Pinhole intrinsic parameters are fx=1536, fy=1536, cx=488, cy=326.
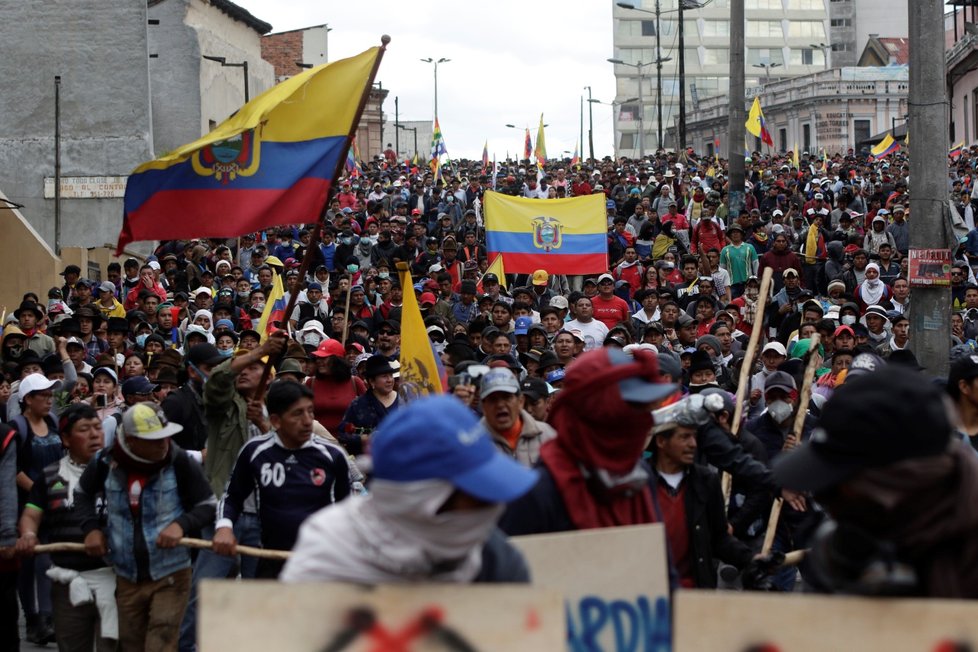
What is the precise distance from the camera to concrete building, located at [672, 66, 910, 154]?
85312 millimetres

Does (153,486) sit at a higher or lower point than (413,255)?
lower

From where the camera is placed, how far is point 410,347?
9.98 meters

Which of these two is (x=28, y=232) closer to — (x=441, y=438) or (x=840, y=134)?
(x=441, y=438)

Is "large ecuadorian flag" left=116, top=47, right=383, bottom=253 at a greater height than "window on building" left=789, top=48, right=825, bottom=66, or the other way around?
"window on building" left=789, top=48, right=825, bottom=66

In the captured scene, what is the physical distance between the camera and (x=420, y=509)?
2963mm

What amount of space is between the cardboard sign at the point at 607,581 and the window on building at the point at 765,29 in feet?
425

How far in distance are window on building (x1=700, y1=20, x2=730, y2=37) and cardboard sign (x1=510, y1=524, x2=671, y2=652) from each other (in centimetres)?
12747

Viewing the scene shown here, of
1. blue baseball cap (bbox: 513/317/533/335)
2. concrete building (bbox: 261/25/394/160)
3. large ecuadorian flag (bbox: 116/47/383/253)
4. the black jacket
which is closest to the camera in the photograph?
the black jacket

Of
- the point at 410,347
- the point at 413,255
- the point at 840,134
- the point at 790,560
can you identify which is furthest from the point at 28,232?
the point at 840,134

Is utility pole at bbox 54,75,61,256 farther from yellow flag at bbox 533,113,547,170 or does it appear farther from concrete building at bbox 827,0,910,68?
concrete building at bbox 827,0,910,68

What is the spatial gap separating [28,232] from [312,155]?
66.3ft

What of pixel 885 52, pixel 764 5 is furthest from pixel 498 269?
pixel 764 5

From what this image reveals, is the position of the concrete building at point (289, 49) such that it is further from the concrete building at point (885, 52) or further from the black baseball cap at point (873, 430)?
the black baseball cap at point (873, 430)

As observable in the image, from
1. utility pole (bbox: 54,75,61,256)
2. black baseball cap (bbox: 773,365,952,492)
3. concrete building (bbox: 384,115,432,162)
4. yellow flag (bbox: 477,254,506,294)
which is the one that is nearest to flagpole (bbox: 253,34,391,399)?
black baseball cap (bbox: 773,365,952,492)
